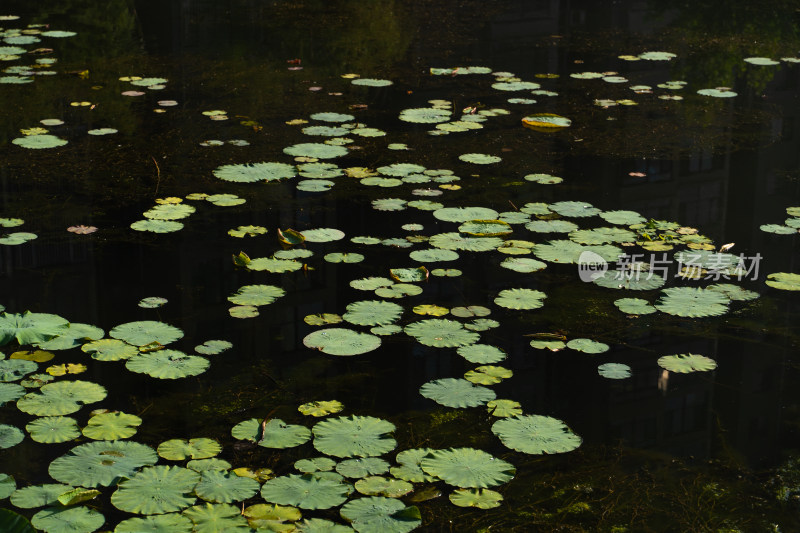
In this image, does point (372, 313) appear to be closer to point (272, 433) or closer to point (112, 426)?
point (272, 433)

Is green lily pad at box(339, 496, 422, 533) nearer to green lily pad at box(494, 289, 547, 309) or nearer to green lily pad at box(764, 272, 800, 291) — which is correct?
green lily pad at box(494, 289, 547, 309)

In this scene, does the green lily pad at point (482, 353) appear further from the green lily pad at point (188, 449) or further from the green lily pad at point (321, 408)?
the green lily pad at point (188, 449)

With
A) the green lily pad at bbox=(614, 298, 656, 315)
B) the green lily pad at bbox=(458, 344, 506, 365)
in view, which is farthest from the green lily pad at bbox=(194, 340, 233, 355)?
the green lily pad at bbox=(614, 298, 656, 315)

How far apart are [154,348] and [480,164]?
280cm

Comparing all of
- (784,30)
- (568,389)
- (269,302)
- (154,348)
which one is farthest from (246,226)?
(784,30)

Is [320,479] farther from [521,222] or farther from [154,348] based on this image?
[521,222]

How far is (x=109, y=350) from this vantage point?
346cm

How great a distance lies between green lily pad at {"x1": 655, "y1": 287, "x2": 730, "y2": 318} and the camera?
12.7 ft

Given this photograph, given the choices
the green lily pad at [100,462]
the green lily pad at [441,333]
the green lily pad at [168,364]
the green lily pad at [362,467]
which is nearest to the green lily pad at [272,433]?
the green lily pad at [362,467]

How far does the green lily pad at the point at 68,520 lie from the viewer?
2469 mm

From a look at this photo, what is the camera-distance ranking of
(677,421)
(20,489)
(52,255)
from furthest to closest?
(52,255) → (677,421) → (20,489)

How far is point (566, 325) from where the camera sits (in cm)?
379

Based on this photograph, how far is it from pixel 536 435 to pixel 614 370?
0.56 metres

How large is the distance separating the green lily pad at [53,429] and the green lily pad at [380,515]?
0.96 m
